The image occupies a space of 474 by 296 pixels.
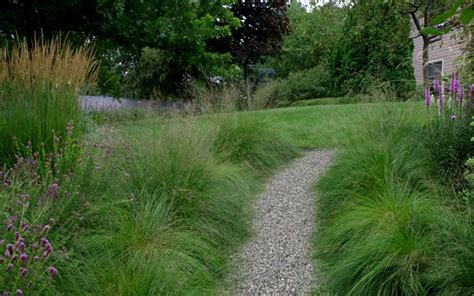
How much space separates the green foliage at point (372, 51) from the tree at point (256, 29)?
7.35ft

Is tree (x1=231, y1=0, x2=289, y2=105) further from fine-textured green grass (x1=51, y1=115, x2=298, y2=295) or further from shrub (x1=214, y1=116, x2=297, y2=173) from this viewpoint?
fine-textured green grass (x1=51, y1=115, x2=298, y2=295)

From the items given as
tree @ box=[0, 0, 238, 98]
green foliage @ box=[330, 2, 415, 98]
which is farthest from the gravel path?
green foliage @ box=[330, 2, 415, 98]

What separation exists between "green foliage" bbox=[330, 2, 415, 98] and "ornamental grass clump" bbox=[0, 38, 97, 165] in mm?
6544

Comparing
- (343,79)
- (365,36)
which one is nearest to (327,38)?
(365,36)

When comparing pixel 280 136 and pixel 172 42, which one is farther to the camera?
pixel 172 42

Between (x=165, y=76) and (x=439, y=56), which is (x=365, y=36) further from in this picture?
(x=165, y=76)

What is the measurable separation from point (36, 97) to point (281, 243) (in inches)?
94.3

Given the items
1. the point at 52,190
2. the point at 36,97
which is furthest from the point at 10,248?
the point at 36,97

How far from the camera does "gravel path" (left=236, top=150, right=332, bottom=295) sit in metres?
2.61

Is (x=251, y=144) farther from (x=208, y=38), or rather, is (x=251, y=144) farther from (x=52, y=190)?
(x=208, y=38)

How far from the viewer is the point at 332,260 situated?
8.84ft

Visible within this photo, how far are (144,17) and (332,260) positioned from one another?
617 cm

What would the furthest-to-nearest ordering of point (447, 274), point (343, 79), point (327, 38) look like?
point (343, 79) < point (327, 38) < point (447, 274)

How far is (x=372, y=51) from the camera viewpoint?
13.8 metres
